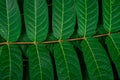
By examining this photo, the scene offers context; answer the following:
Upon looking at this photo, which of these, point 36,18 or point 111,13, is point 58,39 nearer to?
point 36,18

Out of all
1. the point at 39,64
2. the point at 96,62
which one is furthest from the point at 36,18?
the point at 96,62

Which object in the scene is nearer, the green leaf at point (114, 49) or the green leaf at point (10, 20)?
the green leaf at point (10, 20)

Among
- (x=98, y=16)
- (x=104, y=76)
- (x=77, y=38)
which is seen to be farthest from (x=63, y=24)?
(x=104, y=76)

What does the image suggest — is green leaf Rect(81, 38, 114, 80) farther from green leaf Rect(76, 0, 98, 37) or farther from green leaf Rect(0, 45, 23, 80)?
green leaf Rect(0, 45, 23, 80)

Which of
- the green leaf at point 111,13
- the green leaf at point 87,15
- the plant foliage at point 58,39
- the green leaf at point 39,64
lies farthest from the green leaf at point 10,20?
the green leaf at point 111,13

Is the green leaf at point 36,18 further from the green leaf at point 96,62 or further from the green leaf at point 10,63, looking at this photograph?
the green leaf at point 96,62

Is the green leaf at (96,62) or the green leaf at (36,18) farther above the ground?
the green leaf at (36,18)

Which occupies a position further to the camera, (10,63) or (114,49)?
(114,49)

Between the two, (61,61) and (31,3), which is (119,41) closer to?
(61,61)
